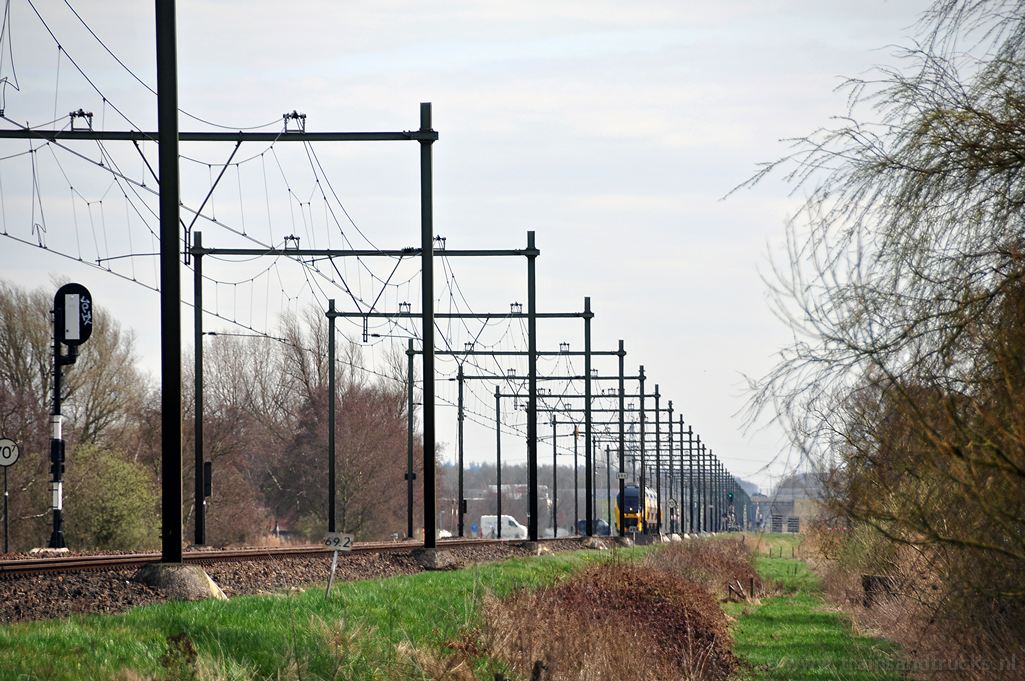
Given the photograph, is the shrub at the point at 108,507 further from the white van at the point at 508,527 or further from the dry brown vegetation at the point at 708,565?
the white van at the point at 508,527

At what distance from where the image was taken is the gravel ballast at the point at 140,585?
15280 millimetres

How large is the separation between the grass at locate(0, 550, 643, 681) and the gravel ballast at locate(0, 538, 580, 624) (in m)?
1.21

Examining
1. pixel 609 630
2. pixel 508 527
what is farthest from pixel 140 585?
pixel 508 527

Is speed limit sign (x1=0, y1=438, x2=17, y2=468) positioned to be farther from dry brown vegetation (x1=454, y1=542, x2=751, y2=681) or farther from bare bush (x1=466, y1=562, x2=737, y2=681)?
bare bush (x1=466, y1=562, x2=737, y2=681)

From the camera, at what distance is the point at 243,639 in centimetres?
1244

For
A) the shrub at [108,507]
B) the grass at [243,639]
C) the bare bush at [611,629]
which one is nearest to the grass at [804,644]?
the bare bush at [611,629]

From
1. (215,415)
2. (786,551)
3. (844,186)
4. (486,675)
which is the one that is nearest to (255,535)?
(215,415)

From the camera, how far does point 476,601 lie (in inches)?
682

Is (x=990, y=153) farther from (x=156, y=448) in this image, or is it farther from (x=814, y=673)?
(x=156, y=448)

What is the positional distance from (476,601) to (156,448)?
52.6 metres

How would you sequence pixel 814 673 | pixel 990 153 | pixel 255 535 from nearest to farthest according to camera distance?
pixel 990 153 → pixel 814 673 → pixel 255 535

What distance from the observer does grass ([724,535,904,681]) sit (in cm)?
1988

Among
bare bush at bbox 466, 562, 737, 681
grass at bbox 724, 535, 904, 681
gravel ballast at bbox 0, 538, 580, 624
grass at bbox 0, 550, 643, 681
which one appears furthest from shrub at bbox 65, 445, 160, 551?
grass at bbox 0, 550, 643, 681

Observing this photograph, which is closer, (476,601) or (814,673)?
(476,601)
